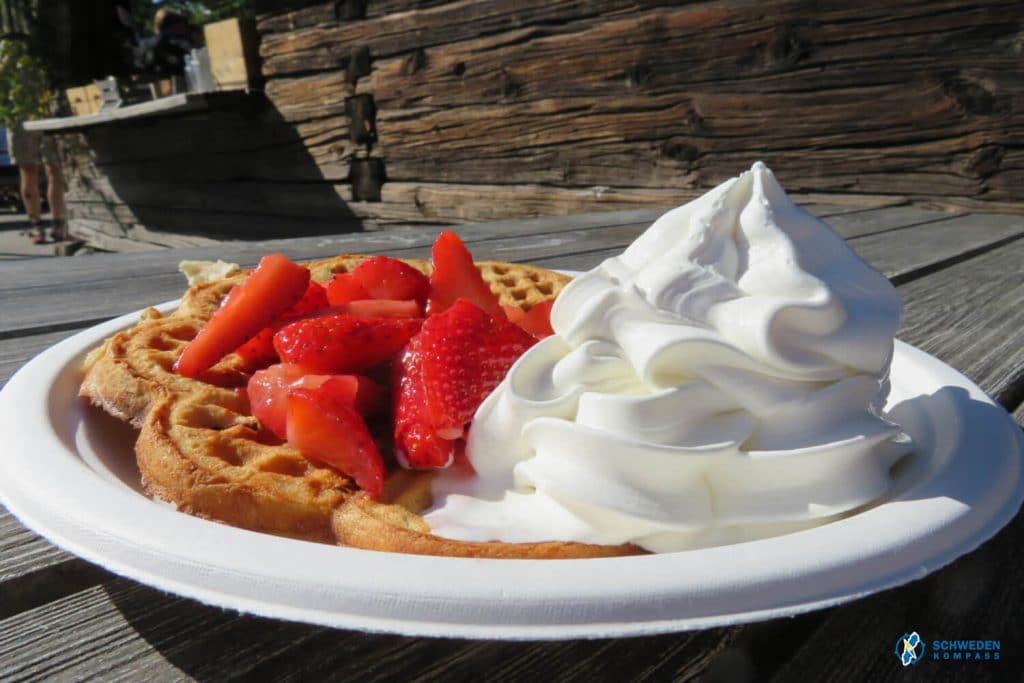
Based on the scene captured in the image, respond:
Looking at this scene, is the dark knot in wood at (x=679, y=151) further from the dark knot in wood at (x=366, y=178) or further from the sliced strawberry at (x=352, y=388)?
the sliced strawberry at (x=352, y=388)

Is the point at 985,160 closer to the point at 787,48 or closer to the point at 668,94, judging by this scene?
the point at 787,48

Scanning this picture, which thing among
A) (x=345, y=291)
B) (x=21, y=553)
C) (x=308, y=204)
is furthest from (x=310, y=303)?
(x=308, y=204)

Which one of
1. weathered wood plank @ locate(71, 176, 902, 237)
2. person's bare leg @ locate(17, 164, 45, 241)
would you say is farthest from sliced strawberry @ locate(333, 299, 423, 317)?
person's bare leg @ locate(17, 164, 45, 241)

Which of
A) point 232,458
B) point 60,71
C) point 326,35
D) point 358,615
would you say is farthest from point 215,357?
point 60,71

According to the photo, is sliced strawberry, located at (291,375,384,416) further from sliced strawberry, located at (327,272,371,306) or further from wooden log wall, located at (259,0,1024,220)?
wooden log wall, located at (259,0,1024,220)

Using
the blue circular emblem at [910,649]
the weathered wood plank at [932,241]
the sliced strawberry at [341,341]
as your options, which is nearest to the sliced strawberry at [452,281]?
the sliced strawberry at [341,341]
